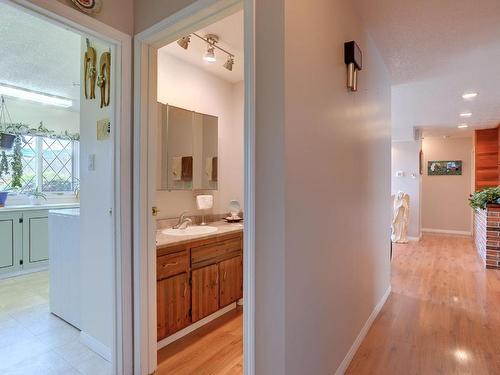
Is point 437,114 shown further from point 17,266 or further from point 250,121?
point 17,266

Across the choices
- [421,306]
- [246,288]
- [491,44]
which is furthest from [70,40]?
[421,306]

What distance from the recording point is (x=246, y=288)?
4.13 feet

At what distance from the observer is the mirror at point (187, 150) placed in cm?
267

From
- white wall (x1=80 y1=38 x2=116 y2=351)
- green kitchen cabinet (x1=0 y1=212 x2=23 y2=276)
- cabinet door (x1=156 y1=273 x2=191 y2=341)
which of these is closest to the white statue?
cabinet door (x1=156 y1=273 x2=191 y2=341)

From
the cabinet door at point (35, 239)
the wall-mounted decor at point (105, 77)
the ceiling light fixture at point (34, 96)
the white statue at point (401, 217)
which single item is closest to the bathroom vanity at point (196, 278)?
the wall-mounted decor at point (105, 77)

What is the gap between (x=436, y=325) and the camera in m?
2.44

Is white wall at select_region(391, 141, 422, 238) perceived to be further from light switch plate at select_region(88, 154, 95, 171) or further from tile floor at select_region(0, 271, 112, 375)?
tile floor at select_region(0, 271, 112, 375)

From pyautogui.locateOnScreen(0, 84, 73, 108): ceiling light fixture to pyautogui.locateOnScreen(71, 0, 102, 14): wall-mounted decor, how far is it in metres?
3.04

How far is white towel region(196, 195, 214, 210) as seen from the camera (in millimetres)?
2932

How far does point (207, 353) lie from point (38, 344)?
4.07ft

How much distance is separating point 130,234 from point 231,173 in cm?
172

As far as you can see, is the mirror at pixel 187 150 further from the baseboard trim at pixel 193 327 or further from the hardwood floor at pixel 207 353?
the hardwood floor at pixel 207 353

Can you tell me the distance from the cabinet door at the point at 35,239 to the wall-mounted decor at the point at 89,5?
336 cm

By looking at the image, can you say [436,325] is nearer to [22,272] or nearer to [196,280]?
[196,280]
